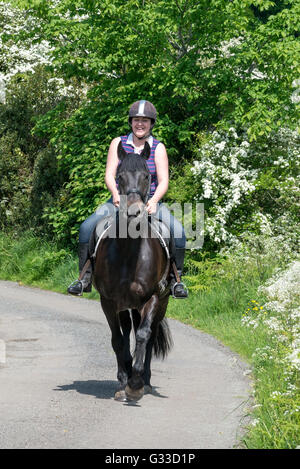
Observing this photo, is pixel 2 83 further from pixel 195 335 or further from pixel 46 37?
pixel 195 335

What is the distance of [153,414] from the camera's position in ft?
25.4

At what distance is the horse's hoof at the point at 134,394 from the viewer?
26.5ft

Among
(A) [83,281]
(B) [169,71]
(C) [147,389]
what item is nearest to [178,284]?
(A) [83,281]

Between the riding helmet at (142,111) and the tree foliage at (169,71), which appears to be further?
the tree foliage at (169,71)

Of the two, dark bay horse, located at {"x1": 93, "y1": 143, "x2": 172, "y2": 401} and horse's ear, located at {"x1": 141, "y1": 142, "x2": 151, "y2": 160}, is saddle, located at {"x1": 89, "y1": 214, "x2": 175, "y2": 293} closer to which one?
dark bay horse, located at {"x1": 93, "y1": 143, "x2": 172, "y2": 401}

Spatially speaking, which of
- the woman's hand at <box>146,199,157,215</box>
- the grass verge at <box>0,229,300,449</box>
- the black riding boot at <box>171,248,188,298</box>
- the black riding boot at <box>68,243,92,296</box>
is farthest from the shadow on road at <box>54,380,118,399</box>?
the woman's hand at <box>146,199,157,215</box>

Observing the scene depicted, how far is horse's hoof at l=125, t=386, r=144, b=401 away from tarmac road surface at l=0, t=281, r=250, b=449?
0.12m

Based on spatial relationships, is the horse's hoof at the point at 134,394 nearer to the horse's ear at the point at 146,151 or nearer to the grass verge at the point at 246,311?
the grass verge at the point at 246,311

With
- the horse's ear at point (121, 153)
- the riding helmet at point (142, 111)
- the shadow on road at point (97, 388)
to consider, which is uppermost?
the riding helmet at point (142, 111)

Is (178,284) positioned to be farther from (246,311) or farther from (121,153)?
(246,311)

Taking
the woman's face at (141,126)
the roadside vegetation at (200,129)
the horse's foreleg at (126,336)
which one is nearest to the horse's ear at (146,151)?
the woman's face at (141,126)

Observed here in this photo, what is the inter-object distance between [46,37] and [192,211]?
5.21 metres

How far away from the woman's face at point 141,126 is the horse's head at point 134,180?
0.57m
